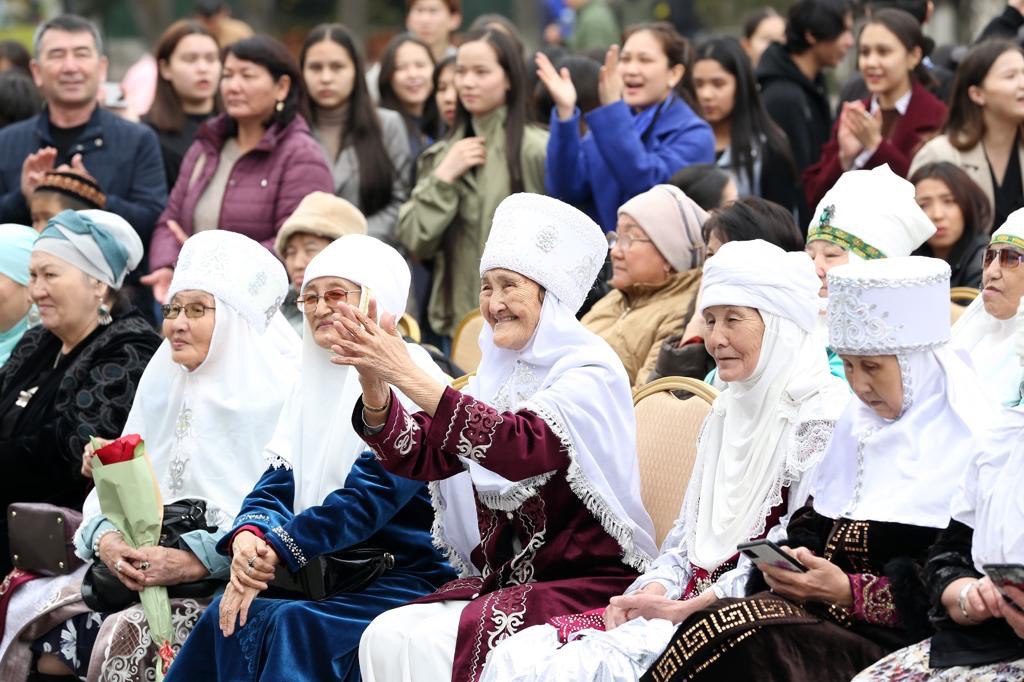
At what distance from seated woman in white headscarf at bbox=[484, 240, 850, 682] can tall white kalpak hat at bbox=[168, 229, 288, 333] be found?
Result: 168 centimetres

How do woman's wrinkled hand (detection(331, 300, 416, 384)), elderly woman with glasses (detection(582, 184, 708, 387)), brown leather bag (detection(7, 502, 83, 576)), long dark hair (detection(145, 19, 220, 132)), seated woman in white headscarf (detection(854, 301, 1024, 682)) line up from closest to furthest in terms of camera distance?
seated woman in white headscarf (detection(854, 301, 1024, 682)) → woman's wrinkled hand (detection(331, 300, 416, 384)) → brown leather bag (detection(7, 502, 83, 576)) → elderly woman with glasses (detection(582, 184, 708, 387)) → long dark hair (detection(145, 19, 220, 132))

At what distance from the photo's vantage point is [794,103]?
27.7 feet

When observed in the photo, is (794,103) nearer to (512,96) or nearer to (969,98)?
(969,98)

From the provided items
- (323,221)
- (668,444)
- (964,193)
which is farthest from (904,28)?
(668,444)

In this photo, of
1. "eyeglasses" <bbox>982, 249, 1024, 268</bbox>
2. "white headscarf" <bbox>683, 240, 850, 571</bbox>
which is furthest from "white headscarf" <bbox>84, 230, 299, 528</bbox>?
"eyeglasses" <bbox>982, 249, 1024, 268</bbox>

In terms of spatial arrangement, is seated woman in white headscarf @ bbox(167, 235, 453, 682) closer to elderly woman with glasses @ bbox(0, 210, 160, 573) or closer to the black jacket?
elderly woman with glasses @ bbox(0, 210, 160, 573)

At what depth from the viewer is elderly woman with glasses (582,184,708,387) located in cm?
573

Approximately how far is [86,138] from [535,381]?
4.12 metres

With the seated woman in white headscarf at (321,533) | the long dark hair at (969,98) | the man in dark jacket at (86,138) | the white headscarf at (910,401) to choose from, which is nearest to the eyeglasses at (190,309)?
the seated woman in white headscarf at (321,533)

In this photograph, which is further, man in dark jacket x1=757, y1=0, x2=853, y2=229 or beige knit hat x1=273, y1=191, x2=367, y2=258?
man in dark jacket x1=757, y1=0, x2=853, y2=229

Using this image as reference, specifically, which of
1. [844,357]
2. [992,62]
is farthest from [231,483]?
[992,62]

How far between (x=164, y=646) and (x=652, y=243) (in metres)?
2.17

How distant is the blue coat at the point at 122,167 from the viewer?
7781 millimetres

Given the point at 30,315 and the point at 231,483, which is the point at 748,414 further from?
the point at 30,315
